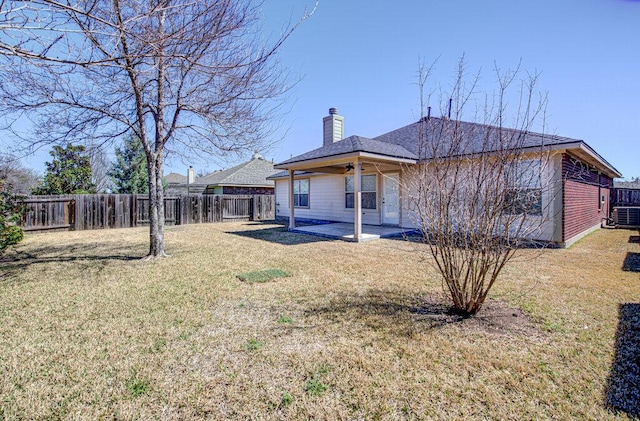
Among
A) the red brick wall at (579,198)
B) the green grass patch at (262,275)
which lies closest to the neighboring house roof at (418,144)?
the red brick wall at (579,198)

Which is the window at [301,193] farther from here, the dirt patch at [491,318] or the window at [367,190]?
the dirt patch at [491,318]

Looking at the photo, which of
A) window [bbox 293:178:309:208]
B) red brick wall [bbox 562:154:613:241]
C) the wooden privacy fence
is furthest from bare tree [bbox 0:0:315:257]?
window [bbox 293:178:309:208]

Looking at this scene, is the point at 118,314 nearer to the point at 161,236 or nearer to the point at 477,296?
the point at 161,236

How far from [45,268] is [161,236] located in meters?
2.25

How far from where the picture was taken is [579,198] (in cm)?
967

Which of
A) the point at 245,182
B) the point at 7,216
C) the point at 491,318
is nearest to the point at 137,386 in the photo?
the point at 491,318

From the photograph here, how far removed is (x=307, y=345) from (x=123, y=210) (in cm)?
1416

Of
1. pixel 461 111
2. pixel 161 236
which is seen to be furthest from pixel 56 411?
pixel 161 236

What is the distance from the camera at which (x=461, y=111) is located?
378 cm

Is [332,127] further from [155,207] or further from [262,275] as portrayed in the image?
[262,275]

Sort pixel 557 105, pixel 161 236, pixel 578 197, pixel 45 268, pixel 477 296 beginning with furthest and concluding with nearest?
pixel 578 197 < pixel 161 236 < pixel 45 268 < pixel 557 105 < pixel 477 296

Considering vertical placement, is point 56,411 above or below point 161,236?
below

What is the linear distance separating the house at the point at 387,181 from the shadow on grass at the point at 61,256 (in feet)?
19.9

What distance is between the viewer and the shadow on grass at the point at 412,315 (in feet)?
11.1
